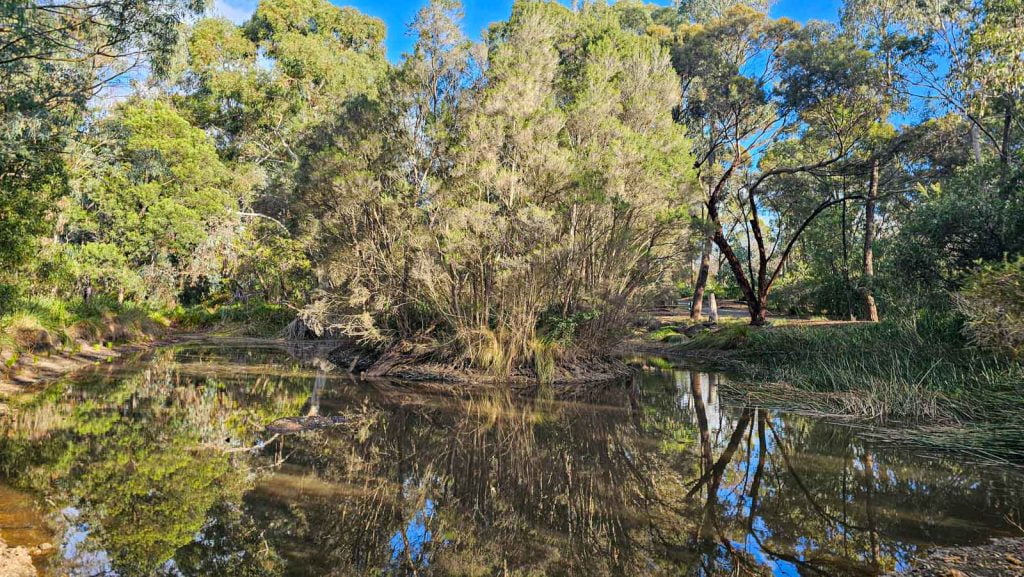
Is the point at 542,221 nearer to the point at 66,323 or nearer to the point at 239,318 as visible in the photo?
the point at 66,323

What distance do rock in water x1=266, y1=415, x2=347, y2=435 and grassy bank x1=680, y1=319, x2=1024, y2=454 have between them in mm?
8847

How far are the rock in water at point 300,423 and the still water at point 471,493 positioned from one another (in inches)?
7.7

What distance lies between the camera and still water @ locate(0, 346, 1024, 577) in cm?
434

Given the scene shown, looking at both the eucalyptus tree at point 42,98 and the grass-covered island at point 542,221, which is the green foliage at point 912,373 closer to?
the grass-covered island at point 542,221

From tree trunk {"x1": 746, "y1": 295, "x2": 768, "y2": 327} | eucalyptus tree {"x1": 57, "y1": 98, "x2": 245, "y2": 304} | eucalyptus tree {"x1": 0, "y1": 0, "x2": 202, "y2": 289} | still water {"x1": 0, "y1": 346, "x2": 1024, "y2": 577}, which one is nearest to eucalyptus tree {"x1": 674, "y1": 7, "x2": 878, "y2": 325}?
tree trunk {"x1": 746, "y1": 295, "x2": 768, "y2": 327}

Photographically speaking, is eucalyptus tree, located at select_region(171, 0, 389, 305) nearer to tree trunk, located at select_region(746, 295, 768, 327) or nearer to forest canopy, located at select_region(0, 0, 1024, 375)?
forest canopy, located at select_region(0, 0, 1024, 375)

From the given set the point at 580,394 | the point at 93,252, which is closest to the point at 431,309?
the point at 580,394

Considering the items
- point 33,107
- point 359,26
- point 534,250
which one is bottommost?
point 534,250

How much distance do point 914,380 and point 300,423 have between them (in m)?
10.8

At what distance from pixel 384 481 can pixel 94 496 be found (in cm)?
269

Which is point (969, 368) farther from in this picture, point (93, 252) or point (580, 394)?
point (93, 252)

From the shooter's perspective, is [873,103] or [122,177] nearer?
[873,103]

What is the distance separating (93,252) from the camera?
21.7m

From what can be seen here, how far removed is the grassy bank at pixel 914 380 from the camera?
8.12 metres
